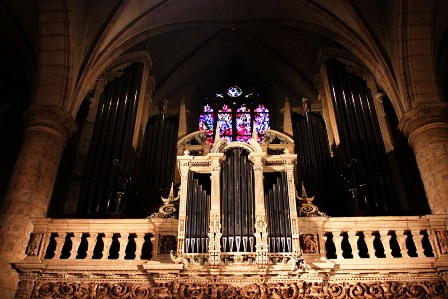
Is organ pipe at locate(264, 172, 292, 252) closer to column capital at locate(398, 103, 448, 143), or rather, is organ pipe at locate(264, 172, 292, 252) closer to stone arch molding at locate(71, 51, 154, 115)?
column capital at locate(398, 103, 448, 143)

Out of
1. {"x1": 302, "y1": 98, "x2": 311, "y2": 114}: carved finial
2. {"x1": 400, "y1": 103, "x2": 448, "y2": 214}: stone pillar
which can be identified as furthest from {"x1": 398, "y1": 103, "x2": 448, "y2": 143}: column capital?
{"x1": 302, "y1": 98, "x2": 311, "y2": 114}: carved finial

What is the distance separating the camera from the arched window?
14016mm

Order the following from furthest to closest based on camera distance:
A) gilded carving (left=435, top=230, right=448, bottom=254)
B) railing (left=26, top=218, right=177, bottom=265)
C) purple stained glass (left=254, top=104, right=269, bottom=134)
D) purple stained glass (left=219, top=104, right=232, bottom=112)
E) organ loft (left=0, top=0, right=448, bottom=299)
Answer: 1. purple stained glass (left=219, top=104, right=232, bottom=112)
2. purple stained glass (left=254, top=104, right=269, bottom=134)
3. railing (left=26, top=218, right=177, bottom=265)
4. gilded carving (left=435, top=230, right=448, bottom=254)
5. organ loft (left=0, top=0, right=448, bottom=299)

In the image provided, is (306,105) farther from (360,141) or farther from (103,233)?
(103,233)

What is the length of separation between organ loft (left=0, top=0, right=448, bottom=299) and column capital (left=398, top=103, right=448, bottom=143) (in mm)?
28

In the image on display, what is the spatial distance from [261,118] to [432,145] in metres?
5.69

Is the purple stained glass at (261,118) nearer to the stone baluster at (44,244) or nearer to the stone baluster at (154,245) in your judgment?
the stone baluster at (154,245)

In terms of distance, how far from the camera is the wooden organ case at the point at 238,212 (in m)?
7.89

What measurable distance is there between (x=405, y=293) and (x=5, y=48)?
397 inches

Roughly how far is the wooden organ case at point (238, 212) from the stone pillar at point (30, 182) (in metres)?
2.36

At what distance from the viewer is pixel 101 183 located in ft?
35.0

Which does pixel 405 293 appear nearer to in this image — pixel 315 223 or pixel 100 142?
pixel 315 223

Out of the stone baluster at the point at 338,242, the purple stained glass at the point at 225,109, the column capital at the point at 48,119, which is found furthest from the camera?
the purple stained glass at the point at 225,109

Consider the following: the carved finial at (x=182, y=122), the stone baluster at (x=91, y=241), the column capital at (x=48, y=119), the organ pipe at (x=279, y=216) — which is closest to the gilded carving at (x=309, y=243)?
the organ pipe at (x=279, y=216)
